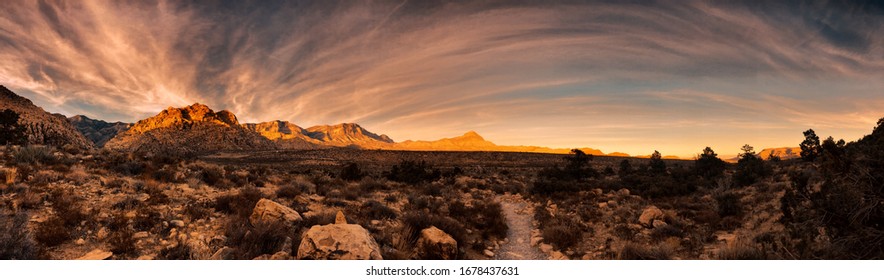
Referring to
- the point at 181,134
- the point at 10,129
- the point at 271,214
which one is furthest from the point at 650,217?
the point at 181,134

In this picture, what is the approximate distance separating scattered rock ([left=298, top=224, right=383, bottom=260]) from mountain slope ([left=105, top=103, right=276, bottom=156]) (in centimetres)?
1307

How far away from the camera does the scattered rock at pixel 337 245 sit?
4.11 meters

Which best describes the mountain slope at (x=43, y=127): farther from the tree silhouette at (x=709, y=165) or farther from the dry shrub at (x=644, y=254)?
the tree silhouette at (x=709, y=165)

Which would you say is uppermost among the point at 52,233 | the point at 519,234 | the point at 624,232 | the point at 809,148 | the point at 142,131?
the point at 142,131

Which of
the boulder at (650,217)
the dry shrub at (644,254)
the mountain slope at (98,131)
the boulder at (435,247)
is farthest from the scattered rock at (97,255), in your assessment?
the mountain slope at (98,131)

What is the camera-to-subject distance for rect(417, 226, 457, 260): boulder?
6.16 meters

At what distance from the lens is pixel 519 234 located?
926 centimetres

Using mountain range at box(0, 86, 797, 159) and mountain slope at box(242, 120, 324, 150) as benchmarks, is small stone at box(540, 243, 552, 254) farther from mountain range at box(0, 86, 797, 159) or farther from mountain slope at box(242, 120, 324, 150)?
mountain slope at box(242, 120, 324, 150)

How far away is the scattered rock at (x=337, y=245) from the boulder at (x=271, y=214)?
Result: 2224 mm

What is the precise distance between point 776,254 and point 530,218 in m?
7.71

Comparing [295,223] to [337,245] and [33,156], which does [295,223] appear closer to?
[337,245]

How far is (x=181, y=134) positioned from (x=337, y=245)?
3615 centimetres
